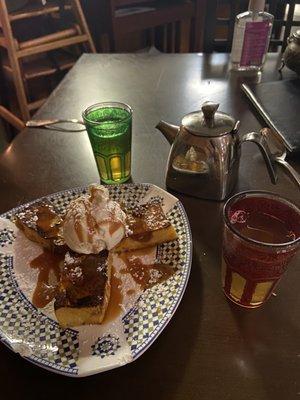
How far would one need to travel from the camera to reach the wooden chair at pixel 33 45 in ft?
6.64

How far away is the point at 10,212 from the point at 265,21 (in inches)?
39.9

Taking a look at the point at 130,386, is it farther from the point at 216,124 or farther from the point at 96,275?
the point at 216,124

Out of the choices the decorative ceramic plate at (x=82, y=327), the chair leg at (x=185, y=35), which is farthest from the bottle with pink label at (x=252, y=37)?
the chair leg at (x=185, y=35)

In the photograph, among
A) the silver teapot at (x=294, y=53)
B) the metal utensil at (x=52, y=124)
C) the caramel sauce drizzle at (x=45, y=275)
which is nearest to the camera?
the caramel sauce drizzle at (x=45, y=275)

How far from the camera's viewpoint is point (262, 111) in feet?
3.45

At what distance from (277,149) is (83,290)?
1.90 feet

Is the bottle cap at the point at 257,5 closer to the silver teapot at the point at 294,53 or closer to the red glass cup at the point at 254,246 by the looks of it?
the silver teapot at the point at 294,53

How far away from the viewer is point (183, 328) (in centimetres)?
56

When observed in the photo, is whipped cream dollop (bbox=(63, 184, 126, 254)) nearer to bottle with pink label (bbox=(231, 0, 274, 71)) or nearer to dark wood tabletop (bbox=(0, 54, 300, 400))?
dark wood tabletop (bbox=(0, 54, 300, 400))

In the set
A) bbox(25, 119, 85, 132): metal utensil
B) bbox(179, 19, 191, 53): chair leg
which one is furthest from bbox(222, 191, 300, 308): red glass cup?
bbox(179, 19, 191, 53): chair leg

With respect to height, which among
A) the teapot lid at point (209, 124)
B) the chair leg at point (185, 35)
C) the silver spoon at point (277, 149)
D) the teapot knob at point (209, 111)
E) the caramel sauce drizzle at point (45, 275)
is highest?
the teapot knob at point (209, 111)

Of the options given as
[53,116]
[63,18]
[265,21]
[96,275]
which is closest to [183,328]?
[96,275]

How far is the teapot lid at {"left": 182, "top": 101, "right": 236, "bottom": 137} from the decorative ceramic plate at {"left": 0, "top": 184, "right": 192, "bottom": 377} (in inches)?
6.8

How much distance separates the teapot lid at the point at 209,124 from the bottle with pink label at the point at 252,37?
0.64 meters
